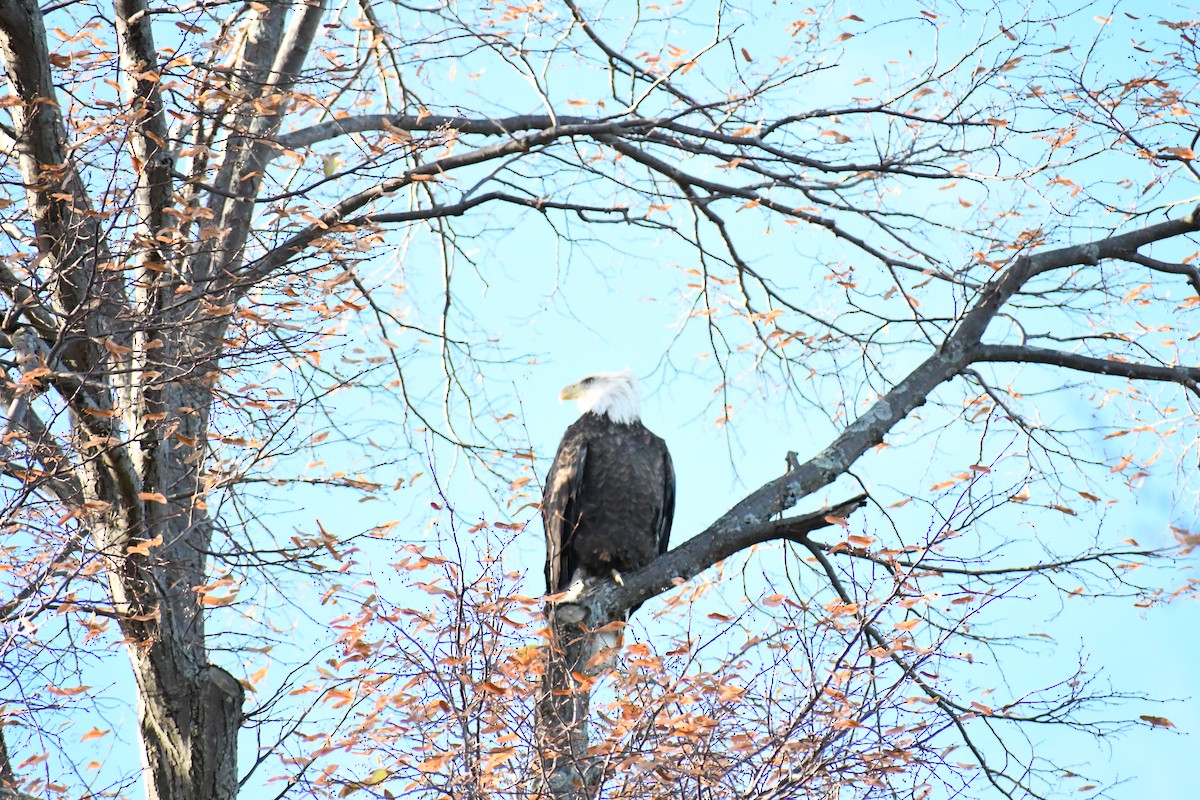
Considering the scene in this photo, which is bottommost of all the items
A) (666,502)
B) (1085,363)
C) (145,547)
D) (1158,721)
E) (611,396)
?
(1158,721)

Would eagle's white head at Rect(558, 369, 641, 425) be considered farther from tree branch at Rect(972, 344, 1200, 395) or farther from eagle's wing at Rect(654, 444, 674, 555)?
tree branch at Rect(972, 344, 1200, 395)

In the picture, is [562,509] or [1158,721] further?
[562,509]

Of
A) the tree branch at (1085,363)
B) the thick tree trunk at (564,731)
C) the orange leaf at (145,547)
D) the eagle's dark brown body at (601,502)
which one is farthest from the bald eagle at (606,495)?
the orange leaf at (145,547)

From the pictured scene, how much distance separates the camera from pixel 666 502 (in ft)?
24.5

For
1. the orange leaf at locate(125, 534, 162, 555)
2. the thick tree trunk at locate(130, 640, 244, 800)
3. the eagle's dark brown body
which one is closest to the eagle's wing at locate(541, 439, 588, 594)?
the eagle's dark brown body

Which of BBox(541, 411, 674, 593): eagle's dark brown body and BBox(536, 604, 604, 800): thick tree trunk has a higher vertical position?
BBox(541, 411, 674, 593): eagle's dark brown body

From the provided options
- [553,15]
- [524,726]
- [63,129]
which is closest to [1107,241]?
[553,15]

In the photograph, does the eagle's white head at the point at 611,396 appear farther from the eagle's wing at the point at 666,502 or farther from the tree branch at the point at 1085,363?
the tree branch at the point at 1085,363

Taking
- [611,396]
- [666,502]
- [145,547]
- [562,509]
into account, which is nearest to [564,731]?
[145,547]

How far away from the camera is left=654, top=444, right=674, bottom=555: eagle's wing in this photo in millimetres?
7469

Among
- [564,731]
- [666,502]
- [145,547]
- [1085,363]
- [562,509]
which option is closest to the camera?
[564,731]

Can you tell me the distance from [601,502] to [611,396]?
2.36 feet

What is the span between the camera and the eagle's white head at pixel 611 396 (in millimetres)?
7469

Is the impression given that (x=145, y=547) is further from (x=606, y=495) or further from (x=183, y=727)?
(x=606, y=495)
